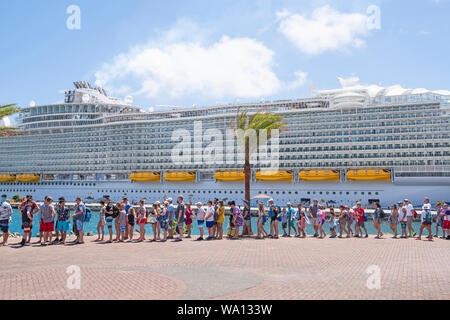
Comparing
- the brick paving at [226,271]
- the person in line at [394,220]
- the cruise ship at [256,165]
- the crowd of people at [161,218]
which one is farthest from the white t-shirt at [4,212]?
the cruise ship at [256,165]

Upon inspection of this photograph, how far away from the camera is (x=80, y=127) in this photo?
7169 cm

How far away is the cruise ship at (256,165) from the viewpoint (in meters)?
47.8

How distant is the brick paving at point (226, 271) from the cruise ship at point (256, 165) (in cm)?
3627

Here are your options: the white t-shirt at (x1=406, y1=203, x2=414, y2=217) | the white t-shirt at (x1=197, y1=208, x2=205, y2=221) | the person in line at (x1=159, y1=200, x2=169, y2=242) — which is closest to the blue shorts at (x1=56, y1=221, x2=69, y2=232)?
the person in line at (x1=159, y1=200, x2=169, y2=242)

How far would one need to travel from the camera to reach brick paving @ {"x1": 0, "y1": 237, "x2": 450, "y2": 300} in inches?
273

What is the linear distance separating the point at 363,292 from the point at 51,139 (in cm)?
7636

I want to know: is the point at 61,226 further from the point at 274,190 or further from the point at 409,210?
the point at 274,190

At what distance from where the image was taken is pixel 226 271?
8922mm

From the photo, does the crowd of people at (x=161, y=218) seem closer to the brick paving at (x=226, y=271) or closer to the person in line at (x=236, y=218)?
the person in line at (x=236, y=218)

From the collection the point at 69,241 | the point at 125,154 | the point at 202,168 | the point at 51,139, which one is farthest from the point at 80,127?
the point at 69,241

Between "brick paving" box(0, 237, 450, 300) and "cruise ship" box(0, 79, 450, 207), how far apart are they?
36271 millimetres

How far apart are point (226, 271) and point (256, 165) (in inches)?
1826

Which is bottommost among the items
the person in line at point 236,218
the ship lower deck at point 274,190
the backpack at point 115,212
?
the ship lower deck at point 274,190

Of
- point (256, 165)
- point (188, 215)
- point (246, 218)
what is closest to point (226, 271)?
point (188, 215)
